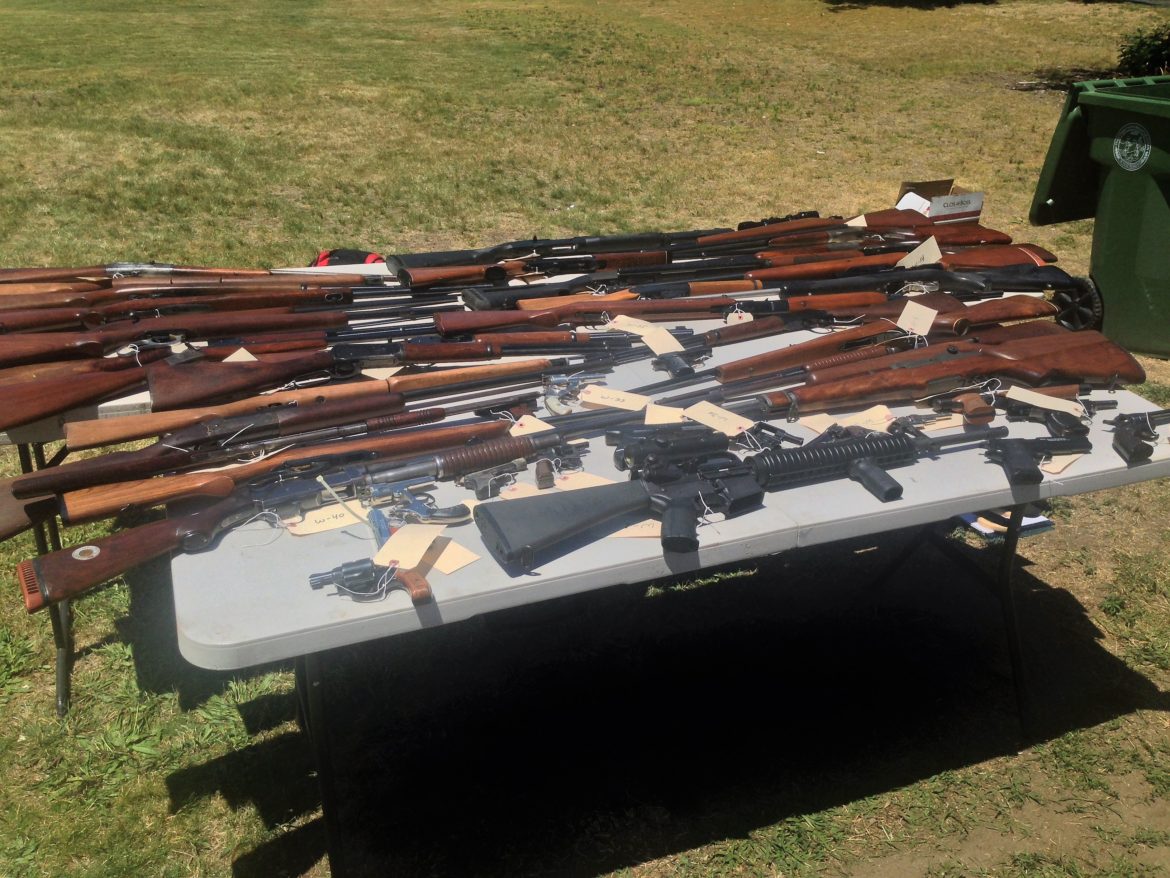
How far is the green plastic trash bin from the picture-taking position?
5441 mm

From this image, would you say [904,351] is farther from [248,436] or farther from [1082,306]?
[248,436]

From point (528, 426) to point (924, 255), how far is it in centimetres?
270

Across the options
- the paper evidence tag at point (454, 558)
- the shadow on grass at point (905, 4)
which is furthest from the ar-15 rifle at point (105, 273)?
the shadow on grass at point (905, 4)

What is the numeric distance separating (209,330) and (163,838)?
192 centimetres

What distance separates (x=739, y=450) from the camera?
302 cm

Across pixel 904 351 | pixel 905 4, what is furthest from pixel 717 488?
pixel 905 4

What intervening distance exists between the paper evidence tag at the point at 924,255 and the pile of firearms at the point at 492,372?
0.02 metres

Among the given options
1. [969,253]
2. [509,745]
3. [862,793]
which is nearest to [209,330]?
[509,745]

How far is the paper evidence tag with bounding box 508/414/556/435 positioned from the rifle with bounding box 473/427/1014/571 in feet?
1.56

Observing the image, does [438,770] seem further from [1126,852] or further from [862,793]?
[1126,852]

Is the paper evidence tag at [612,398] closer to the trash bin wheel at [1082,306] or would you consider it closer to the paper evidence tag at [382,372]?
the paper evidence tag at [382,372]

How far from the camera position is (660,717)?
3.69m

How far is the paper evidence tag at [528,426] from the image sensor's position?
3031 mm

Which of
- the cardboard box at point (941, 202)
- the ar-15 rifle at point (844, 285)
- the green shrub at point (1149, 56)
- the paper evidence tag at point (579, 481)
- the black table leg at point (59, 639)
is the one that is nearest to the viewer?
the paper evidence tag at point (579, 481)
